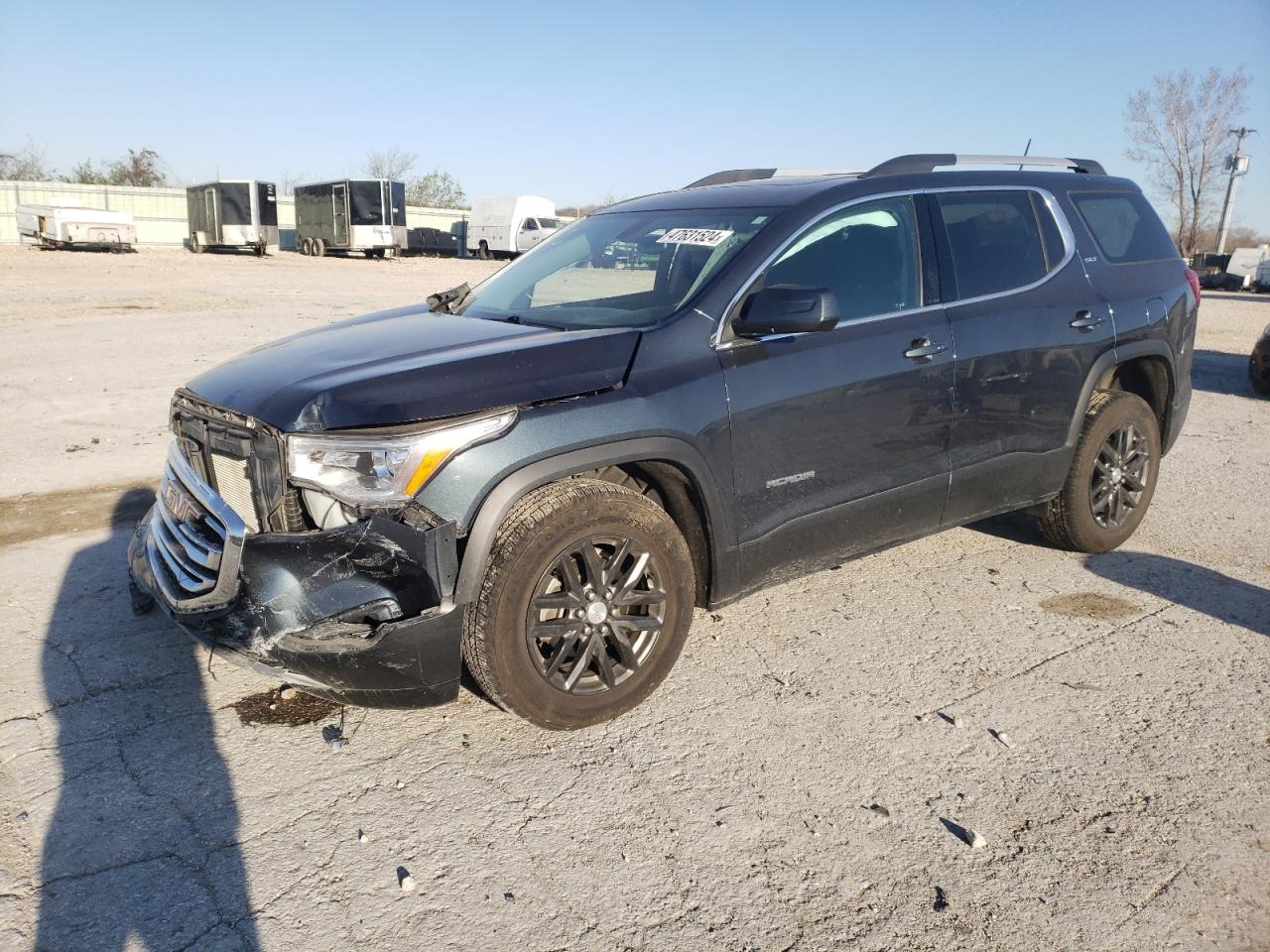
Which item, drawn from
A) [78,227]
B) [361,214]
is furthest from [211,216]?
[361,214]

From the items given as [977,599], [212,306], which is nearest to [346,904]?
[977,599]

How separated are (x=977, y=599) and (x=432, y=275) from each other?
28.2m

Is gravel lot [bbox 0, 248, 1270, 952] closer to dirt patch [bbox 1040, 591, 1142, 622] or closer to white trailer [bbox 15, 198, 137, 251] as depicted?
dirt patch [bbox 1040, 591, 1142, 622]

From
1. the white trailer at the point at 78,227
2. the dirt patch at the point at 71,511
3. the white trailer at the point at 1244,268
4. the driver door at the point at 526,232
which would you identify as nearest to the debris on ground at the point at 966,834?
the dirt patch at the point at 71,511

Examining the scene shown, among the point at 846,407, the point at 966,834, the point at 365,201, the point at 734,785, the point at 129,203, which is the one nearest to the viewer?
the point at 966,834

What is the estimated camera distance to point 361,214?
36.6m

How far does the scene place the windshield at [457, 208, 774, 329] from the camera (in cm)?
385

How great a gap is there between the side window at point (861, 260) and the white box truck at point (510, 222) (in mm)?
35242

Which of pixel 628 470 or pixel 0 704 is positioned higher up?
pixel 628 470

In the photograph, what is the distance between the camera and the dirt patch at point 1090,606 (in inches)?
177

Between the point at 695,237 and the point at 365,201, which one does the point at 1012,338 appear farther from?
the point at 365,201

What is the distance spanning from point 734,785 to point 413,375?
1.66 m

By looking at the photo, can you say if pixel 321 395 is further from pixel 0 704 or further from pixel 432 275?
pixel 432 275

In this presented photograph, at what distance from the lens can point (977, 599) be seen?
4660mm
